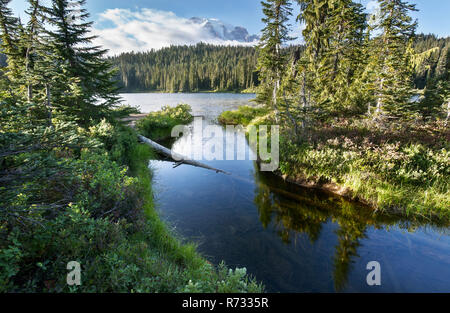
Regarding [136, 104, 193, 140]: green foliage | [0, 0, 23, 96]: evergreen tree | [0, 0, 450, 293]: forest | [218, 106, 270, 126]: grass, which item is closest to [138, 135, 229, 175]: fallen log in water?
[0, 0, 450, 293]: forest

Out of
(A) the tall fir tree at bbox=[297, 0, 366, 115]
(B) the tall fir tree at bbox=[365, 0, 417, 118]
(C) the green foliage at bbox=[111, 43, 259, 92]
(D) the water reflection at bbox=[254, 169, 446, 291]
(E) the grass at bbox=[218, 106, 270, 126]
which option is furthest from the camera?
(C) the green foliage at bbox=[111, 43, 259, 92]

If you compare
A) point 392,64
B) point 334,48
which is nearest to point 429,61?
point 334,48

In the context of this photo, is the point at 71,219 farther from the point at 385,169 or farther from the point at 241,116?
the point at 241,116

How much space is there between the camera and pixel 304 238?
6762mm

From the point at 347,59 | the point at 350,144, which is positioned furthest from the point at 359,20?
the point at 350,144

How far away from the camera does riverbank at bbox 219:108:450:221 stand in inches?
304

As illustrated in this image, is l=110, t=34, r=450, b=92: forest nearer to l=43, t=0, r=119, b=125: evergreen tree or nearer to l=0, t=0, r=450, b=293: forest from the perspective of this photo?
l=0, t=0, r=450, b=293: forest

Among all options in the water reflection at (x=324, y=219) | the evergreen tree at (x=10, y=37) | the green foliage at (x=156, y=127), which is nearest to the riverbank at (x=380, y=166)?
the water reflection at (x=324, y=219)

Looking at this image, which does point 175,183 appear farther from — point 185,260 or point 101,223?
point 101,223

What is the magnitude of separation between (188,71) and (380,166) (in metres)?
128

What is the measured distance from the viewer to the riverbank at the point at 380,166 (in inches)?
304

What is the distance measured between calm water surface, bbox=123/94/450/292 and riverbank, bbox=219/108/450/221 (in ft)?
2.17

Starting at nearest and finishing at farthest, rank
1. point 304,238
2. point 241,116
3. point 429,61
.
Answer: point 304,238 < point 429,61 < point 241,116
